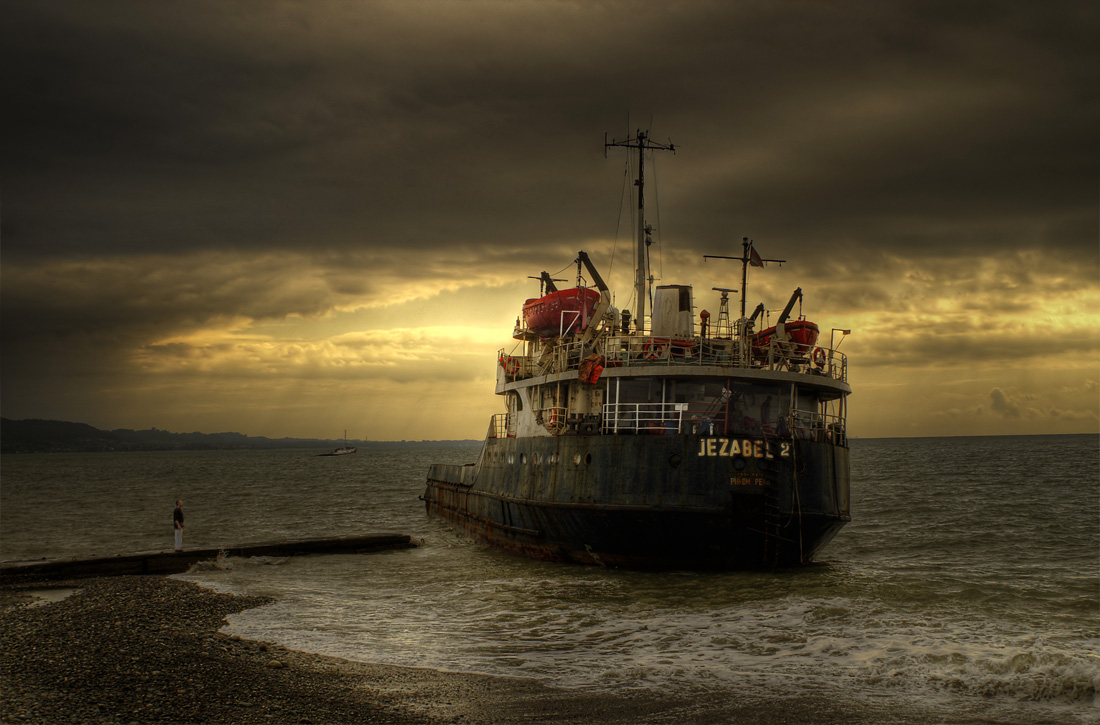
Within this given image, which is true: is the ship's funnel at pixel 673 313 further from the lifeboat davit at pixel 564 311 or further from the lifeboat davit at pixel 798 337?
the lifeboat davit at pixel 564 311

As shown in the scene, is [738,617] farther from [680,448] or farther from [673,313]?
[673,313]

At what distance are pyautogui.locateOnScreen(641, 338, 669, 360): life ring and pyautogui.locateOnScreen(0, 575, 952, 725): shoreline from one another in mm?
11585

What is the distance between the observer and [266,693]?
36.0 ft

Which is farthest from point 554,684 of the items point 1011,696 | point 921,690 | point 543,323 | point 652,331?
point 543,323

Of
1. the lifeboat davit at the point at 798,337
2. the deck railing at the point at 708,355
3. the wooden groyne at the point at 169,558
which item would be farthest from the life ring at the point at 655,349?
the wooden groyne at the point at 169,558

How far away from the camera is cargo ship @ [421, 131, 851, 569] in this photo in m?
19.5

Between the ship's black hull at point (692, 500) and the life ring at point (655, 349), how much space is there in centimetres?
283

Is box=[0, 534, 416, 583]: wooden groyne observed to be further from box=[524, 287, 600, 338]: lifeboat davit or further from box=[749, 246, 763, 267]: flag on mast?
box=[749, 246, 763, 267]: flag on mast

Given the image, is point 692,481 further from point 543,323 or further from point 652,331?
point 543,323

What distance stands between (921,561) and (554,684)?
19.1 m

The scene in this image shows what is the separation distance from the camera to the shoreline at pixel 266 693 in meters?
10.2

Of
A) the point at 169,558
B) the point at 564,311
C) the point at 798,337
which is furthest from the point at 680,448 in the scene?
the point at 169,558

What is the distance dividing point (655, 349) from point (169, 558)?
49.6 ft

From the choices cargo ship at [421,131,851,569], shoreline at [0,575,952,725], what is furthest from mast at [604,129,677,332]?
shoreline at [0,575,952,725]
